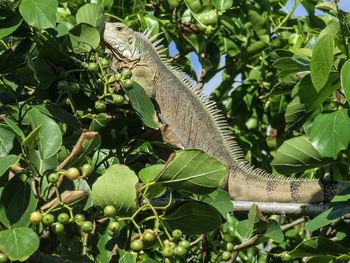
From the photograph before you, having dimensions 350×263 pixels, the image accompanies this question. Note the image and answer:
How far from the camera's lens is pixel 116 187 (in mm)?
1955

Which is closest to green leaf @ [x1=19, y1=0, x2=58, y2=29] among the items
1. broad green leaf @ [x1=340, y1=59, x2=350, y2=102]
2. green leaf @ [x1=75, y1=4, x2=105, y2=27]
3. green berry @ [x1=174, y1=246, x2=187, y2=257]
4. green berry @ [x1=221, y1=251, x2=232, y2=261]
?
green leaf @ [x1=75, y1=4, x2=105, y2=27]

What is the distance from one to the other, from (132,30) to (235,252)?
88.2 inches

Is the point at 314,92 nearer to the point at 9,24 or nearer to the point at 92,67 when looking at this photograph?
the point at 92,67

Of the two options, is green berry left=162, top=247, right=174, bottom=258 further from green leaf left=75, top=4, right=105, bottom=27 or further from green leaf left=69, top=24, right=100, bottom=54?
green leaf left=75, top=4, right=105, bottom=27

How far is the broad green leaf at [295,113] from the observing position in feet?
9.26

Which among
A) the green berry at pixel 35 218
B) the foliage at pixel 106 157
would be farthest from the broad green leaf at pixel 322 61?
the green berry at pixel 35 218

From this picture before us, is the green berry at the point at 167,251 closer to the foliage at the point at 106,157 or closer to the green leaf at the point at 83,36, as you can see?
the foliage at the point at 106,157

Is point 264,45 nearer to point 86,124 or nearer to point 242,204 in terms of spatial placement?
point 242,204

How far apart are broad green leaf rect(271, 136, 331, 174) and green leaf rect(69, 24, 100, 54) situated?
0.95 meters

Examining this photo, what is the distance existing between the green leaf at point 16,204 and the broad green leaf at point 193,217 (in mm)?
489

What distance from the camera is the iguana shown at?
13.3 feet

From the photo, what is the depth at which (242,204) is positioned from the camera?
297 cm

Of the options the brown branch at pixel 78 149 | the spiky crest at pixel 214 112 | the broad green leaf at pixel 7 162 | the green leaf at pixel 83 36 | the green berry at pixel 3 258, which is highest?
the green leaf at pixel 83 36

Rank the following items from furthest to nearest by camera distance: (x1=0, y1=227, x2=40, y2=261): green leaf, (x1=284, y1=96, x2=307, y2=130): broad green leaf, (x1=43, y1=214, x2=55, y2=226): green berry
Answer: (x1=284, y1=96, x2=307, y2=130): broad green leaf, (x1=43, y1=214, x2=55, y2=226): green berry, (x1=0, y1=227, x2=40, y2=261): green leaf
